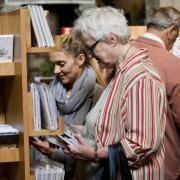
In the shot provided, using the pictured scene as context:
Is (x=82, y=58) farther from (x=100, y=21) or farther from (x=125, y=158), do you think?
(x=125, y=158)

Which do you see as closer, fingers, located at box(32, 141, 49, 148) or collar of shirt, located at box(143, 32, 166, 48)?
fingers, located at box(32, 141, 49, 148)

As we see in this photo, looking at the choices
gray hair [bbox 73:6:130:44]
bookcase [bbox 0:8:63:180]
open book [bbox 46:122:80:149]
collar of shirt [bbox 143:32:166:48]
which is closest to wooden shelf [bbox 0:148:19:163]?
bookcase [bbox 0:8:63:180]

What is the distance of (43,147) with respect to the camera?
2.47 m

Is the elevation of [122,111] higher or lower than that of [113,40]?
lower

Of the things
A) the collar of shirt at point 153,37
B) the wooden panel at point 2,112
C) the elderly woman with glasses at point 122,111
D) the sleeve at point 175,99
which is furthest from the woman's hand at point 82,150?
the collar of shirt at point 153,37

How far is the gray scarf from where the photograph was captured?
297 cm

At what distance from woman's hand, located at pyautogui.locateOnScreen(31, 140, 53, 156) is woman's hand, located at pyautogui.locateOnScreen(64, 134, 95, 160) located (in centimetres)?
17

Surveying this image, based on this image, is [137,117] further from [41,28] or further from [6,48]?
[6,48]

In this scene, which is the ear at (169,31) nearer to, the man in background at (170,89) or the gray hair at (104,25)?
the man in background at (170,89)

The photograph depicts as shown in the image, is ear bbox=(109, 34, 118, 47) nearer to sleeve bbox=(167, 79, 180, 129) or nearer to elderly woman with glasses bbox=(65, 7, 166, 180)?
elderly woman with glasses bbox=(65, 7, 166, 180)

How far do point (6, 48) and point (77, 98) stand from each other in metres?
0.74

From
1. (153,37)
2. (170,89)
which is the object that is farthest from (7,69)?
(153,37)

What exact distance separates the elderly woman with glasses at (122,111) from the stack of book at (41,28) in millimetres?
247

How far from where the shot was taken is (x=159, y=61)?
3.01 metres
